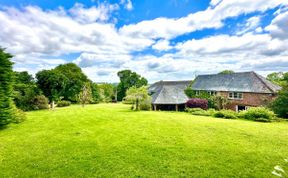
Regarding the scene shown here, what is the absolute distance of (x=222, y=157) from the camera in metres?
7.61

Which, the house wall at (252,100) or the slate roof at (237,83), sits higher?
the slate roof at (237,83)

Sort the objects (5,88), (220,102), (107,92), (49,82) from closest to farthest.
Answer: (5,88)
(220,102)
(49,82)
(107,92)

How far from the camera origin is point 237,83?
3347cm

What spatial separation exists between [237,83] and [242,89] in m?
2.30

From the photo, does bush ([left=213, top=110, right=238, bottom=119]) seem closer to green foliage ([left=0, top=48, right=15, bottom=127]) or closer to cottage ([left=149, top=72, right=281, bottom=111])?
cottage ([left=149, top=72, right=281, bottom=111])

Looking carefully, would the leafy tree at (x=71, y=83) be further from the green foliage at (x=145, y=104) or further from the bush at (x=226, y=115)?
the bush at (x=226, y=115)

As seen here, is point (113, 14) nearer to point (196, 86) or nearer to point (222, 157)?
point (222, 157)

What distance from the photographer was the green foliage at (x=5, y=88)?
12869mm

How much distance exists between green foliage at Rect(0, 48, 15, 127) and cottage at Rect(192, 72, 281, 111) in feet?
104

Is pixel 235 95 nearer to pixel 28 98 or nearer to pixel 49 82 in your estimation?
pixel 49 82

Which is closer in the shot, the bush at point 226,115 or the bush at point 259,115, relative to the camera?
the bush at point 259,115

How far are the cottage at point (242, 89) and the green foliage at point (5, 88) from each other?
3173 centimetres

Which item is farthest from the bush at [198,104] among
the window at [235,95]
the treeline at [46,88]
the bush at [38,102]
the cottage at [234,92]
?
the bush at [38,102]

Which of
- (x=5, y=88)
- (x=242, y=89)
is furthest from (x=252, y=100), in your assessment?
(x=5, y=88)
